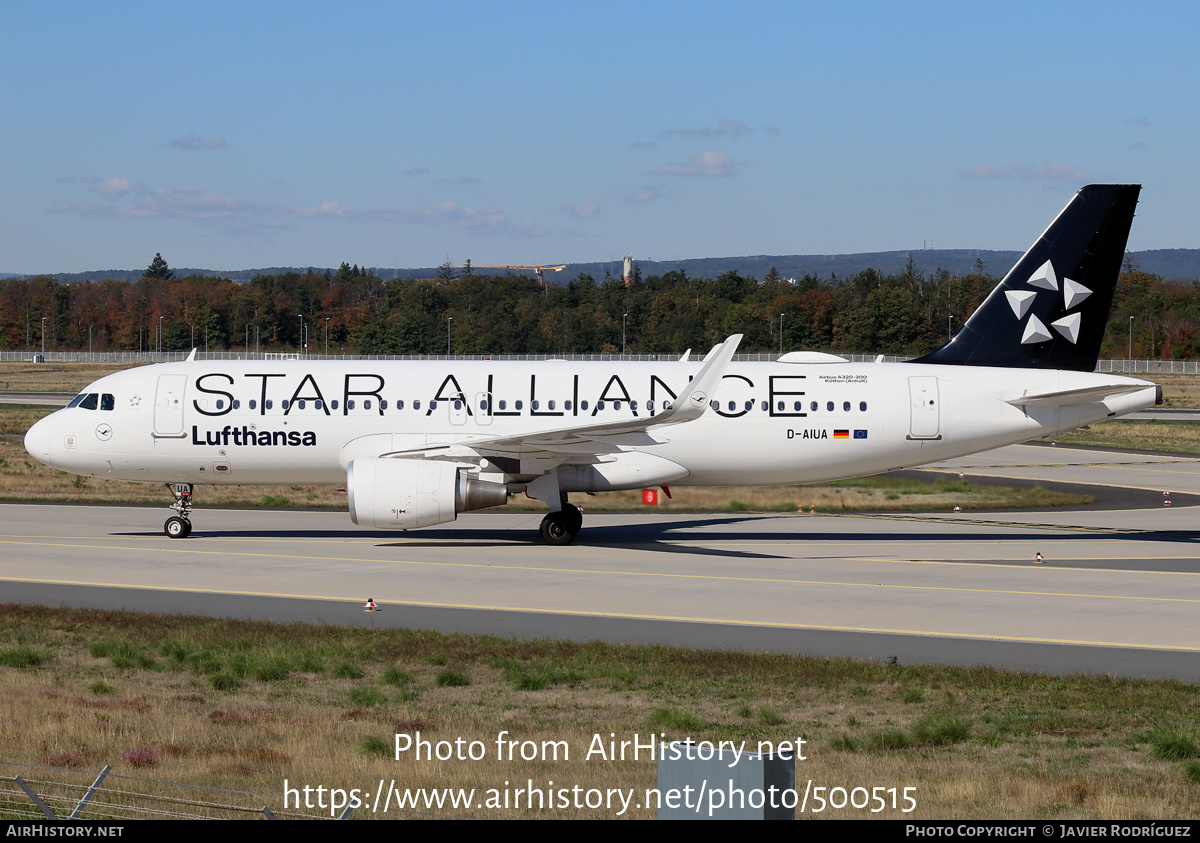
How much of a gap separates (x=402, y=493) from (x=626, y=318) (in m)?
134

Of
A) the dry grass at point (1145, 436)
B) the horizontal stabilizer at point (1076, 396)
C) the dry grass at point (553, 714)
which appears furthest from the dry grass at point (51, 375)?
the dry grass at point (553, 714)

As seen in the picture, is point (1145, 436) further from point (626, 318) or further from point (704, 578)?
point (626, 318)

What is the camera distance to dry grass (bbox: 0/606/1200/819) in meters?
12.6

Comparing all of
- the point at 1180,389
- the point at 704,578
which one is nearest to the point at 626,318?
the point at 1180,389

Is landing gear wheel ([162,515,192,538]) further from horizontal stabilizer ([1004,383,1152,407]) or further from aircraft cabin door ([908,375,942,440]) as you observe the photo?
horizontal stabilizer ([1004,383,1152,407])

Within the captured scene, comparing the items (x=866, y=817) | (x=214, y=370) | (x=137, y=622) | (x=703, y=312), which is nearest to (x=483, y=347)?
(x=703, y=312)

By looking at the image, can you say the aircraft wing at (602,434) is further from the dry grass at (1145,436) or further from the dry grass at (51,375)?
the dry grass at (51,375)

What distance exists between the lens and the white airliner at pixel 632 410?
32.2m

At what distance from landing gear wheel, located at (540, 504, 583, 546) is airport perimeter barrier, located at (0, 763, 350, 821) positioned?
2033 centimetres

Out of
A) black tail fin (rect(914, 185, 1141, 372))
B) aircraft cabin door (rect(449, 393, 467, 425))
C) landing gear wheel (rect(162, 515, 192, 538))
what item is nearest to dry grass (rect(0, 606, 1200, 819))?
landing gear wheel (rect(162, 515, 192, 538))

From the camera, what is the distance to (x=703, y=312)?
15950 cm

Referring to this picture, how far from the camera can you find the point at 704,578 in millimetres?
27328

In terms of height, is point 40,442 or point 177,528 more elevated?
point 40,442
